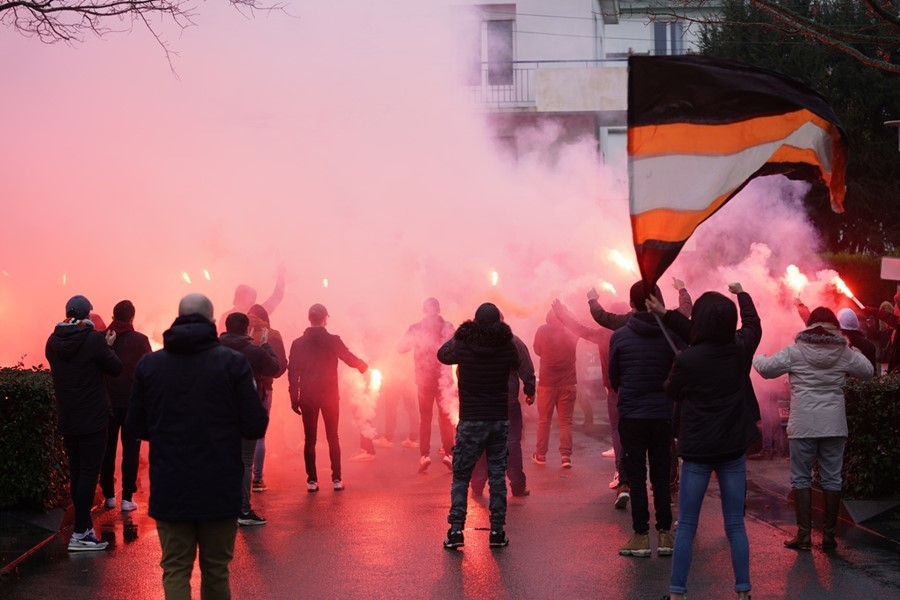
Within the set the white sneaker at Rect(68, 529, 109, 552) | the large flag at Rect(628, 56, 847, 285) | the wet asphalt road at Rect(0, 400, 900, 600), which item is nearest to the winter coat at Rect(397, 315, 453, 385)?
the wet asphalt road at Rect(0, 400, 900, 600)

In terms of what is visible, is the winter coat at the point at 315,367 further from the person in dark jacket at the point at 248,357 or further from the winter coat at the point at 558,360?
the winter coat at the point at 558,360

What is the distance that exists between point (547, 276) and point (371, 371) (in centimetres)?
310

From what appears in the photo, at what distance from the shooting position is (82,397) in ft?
25.7

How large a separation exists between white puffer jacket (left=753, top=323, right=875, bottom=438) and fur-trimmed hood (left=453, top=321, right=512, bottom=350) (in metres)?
1.74

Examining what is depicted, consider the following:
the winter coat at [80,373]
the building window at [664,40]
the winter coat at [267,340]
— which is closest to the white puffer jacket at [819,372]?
the winter coat at [267,340]

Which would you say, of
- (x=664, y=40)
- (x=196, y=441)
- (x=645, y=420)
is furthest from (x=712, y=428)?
(x=664, y=40)

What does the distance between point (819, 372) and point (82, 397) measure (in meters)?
5.00

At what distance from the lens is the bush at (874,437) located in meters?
8.38

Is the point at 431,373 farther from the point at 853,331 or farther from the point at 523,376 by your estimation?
the point at 853,331

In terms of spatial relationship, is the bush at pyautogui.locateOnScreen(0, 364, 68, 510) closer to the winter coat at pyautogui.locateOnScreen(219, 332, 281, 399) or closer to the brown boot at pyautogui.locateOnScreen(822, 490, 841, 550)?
the winter coat at pyautogui.locateOnScreen(219, 332, 281, 399)

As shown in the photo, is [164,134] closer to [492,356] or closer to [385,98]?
[385,98]

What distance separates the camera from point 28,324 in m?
16.2

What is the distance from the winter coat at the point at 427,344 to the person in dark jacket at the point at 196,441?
657cm

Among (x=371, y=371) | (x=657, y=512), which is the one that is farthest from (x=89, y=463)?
(x=371, y=371)
